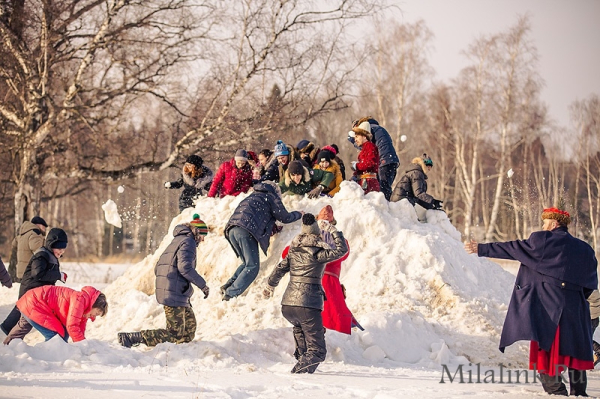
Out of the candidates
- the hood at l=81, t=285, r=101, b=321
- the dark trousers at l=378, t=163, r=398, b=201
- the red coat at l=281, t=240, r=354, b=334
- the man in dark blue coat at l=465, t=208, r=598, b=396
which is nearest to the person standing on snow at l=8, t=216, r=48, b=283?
the hood at l=81, t=285, r=101, b=321

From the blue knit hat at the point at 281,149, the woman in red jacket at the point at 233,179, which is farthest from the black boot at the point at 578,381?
the woman in red jacket at the point at 233,179

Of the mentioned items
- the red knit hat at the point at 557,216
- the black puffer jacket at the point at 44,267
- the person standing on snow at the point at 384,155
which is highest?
the person standing on snow at the point at 384,155

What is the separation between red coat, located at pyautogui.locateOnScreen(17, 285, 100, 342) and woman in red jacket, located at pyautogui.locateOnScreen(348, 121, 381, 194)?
4.98 m

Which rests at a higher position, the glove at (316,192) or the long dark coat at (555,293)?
the glove at (316,192)

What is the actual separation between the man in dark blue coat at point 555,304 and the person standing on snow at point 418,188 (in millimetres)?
4040

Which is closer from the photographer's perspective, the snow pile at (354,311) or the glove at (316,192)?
the snow pile at (354,311)

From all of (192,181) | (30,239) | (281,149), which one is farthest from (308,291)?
(30,239)

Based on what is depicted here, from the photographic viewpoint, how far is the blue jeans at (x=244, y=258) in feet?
28.3

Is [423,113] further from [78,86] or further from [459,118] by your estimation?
[78,86]

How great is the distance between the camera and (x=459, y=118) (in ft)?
97.2

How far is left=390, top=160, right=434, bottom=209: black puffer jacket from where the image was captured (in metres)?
9.98

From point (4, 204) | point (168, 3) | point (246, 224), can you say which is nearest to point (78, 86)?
point (168, 3)

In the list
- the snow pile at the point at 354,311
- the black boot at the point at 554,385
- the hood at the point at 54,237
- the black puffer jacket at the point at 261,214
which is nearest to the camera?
the black boot at the point at 554,385

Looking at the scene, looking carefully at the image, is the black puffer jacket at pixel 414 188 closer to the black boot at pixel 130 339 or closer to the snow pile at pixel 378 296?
the snow pile at pixel 378 296
